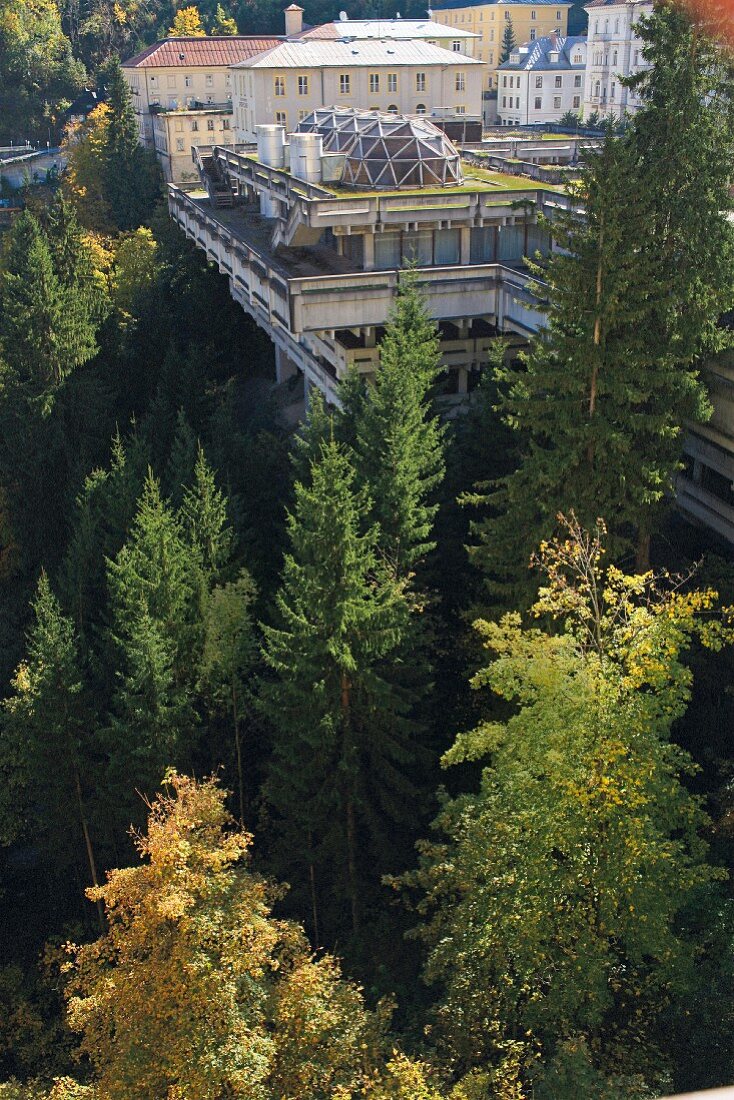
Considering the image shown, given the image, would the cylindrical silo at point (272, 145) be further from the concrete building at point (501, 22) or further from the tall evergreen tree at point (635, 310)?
the concrete building at point (501, 22)

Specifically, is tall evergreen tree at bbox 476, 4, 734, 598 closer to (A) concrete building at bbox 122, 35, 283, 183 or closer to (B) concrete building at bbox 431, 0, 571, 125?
(A) concrete building at bbox 122, 35, 283, 183

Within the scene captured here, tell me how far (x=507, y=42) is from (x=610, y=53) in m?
21.5

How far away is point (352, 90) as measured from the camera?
71.9 meters

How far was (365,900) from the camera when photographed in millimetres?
25453

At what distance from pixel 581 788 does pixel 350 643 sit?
9041 mm

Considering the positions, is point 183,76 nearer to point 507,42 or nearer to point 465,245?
point 507,42

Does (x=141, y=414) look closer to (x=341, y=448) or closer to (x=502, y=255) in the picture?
(x=502, y=255)

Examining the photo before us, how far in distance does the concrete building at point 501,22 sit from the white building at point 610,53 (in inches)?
630

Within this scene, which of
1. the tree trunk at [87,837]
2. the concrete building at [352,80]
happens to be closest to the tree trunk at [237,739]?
the tree trunk at [87,837]

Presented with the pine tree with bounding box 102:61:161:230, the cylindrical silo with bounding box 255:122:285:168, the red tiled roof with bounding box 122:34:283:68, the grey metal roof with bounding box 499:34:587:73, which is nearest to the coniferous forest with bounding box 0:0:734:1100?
the cylindrical silo with bounding box 255:122:285:168

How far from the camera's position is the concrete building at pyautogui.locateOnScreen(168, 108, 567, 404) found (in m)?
37.8

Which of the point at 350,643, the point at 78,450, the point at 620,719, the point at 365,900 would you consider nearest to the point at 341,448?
the point at 350,643

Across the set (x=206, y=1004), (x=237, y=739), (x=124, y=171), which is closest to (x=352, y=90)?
(x=124, y=171)

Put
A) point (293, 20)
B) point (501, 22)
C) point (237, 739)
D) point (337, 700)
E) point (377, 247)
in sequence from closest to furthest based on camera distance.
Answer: point (337, 700), point (237, 739), point (377, 247), point (293, 20), point (501, 22)
